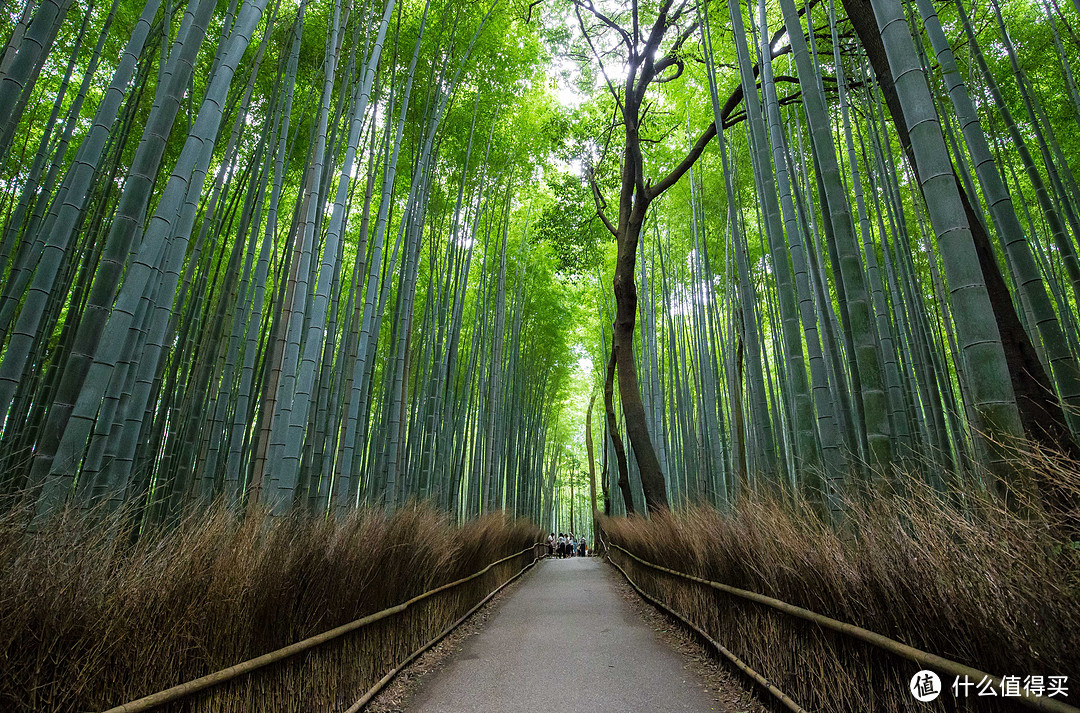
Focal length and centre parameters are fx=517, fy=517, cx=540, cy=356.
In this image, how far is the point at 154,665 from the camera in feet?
4.03

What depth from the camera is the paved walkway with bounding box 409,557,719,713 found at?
2.29 m

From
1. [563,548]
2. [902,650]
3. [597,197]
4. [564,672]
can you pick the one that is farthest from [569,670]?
[563,548]

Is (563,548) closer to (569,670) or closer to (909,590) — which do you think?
(569,670)

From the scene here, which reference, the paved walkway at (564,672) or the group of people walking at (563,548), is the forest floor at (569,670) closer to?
the paved walkway at (564,672)

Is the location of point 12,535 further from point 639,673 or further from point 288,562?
point 639,673

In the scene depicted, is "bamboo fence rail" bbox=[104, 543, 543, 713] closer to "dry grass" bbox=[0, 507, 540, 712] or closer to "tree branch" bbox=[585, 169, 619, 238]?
"dry grass" bbox=[0, 507, 540, 712]

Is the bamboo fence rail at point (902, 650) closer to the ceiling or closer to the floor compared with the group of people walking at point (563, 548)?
closer to the ceiling

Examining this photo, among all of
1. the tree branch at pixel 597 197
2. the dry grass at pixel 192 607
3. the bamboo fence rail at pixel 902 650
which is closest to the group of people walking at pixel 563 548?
the tree branch at pixel 597 197

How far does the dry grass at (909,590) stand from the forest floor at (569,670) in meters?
0.32

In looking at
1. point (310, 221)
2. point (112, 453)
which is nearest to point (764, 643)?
point (112, 453)

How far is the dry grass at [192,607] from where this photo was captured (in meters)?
0.99

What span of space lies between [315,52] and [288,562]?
14.3 ft

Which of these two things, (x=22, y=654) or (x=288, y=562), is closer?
(x=22, y=654)

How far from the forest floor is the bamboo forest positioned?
57 millimetres
